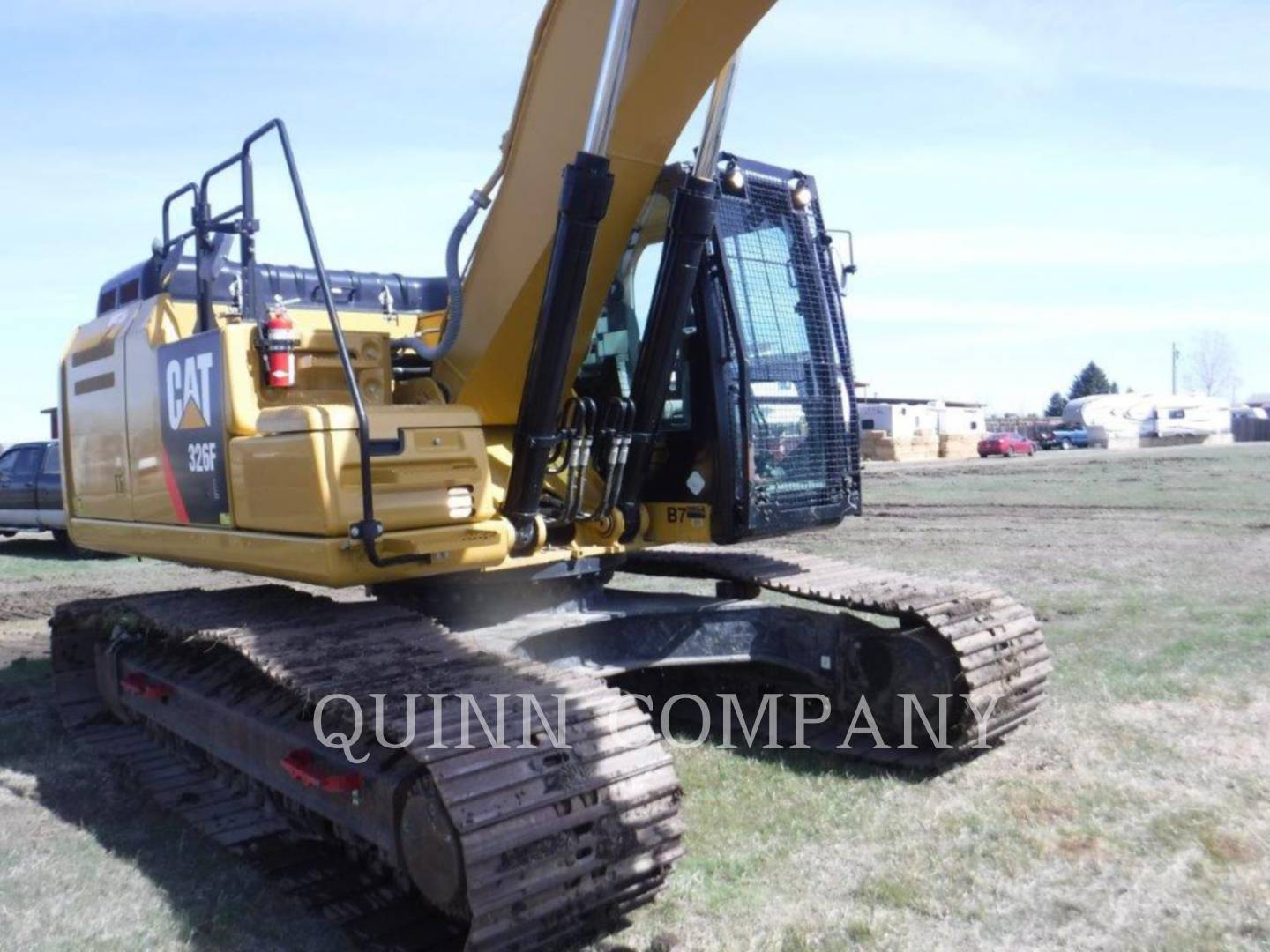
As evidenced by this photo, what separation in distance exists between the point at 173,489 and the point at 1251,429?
68.2 meters

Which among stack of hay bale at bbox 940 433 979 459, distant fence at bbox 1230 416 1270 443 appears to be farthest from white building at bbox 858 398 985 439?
distant fence at bbox 1230 416 1270 443

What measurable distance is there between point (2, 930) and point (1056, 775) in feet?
13.9

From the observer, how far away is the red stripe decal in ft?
18.5

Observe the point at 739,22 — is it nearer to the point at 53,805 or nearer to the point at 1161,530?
the point at 53,805

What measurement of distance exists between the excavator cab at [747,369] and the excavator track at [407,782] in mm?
1410

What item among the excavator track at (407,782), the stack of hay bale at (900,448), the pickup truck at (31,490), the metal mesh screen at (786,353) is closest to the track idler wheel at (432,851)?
the excavator track at (407,782)

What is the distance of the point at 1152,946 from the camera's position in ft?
12.1

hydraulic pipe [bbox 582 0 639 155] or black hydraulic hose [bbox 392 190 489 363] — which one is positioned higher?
hydraulic pipe [bbox 582 0 639 155]

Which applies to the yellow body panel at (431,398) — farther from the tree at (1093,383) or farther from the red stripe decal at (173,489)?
the tree at (1093,383)

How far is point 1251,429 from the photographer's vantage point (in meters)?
63.7

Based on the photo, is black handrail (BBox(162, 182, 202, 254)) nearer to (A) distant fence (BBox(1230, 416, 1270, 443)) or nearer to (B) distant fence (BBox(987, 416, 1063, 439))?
(B) distant fence (BBox(987, 416, 1063, 439))

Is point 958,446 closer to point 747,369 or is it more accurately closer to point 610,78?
point 747,369

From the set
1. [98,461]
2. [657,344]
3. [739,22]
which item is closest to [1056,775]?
[657,344]

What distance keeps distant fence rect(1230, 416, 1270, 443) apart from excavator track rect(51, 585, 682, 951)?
66.2 meters
